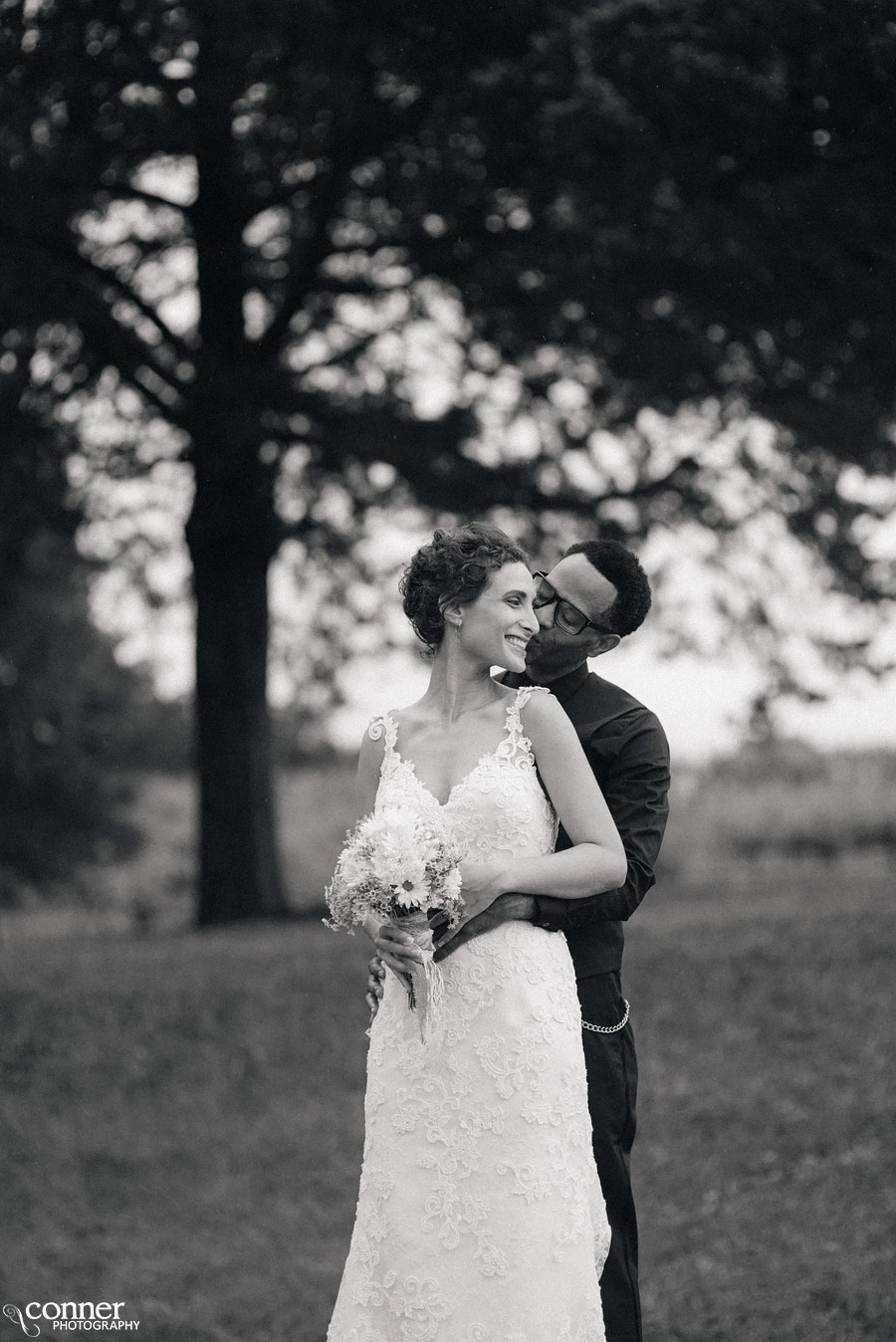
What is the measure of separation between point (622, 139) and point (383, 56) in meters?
2.34

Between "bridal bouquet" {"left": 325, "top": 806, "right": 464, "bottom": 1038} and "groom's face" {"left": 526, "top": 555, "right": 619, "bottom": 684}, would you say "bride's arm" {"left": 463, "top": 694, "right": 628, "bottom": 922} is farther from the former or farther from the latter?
"groom's face" {"left": 526, "top": 555, "right": 619, "bottom": 684}

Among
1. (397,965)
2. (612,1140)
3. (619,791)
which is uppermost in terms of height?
(619,791)

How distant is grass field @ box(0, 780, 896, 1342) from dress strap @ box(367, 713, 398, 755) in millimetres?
3620

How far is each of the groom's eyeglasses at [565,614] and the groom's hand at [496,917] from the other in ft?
3.26

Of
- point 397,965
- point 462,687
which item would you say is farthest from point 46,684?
point 397,965

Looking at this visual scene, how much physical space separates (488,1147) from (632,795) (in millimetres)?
1147

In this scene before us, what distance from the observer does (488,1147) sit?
442 cm

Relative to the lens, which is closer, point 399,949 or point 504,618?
point 399,949

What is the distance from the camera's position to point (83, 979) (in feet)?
41.1

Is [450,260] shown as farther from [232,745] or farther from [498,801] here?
[498,801]

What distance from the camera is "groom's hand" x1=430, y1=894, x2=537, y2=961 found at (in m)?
4.52

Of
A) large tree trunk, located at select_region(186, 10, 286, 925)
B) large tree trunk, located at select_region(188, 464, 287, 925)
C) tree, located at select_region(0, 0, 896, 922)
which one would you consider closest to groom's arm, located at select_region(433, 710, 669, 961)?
tree, located at select_region(0, 0, 896, 922)

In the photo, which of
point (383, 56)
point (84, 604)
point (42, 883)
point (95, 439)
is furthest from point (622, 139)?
point (42, 883)

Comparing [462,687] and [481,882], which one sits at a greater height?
[462,687]
